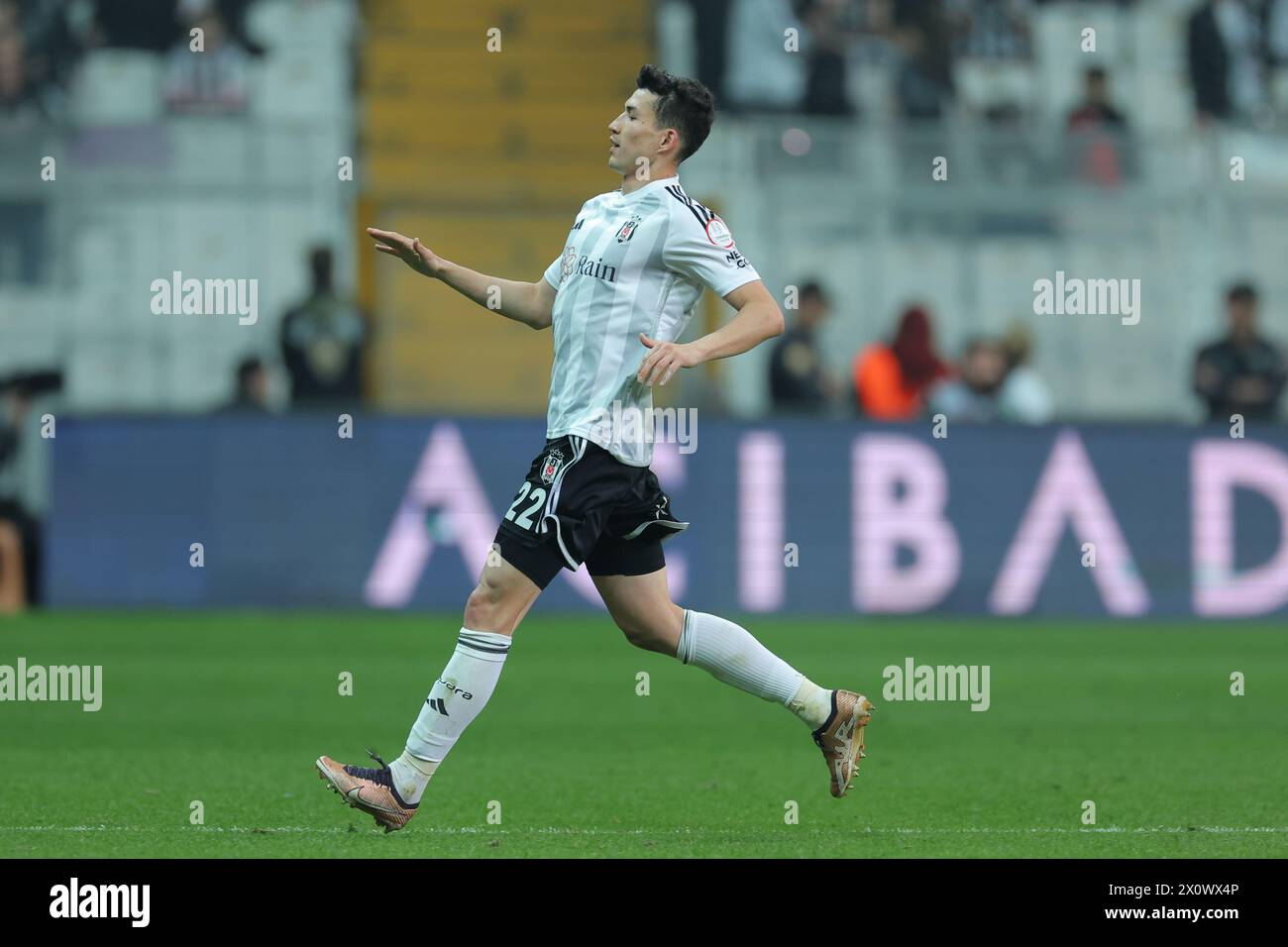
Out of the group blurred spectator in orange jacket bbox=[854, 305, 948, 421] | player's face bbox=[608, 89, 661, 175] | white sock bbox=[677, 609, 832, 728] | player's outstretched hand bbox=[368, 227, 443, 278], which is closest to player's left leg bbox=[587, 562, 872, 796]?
white sock bbox=[677, 609, 832, 728]

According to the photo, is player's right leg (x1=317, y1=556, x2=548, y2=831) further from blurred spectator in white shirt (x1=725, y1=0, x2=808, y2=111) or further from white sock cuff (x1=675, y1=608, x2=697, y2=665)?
blurred spectator in white shirt (x1=725, y1=0, x2=808, y2=111)

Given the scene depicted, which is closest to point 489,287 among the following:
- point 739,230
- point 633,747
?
point 633,747

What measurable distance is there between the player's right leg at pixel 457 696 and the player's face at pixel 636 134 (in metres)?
1.41

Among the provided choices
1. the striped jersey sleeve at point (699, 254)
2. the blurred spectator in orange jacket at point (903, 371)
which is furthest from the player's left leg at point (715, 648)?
the blurred spectator in orange jacket at point (903, 371)

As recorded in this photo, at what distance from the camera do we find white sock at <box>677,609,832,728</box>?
7477mm

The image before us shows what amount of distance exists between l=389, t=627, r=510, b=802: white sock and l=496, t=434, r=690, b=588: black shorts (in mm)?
274

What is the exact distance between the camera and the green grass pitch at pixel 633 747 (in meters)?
7.15

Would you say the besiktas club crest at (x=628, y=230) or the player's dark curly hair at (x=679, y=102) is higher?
the player's dark curly hair at (x=679, y=102)

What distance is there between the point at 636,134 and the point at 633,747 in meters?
3.41

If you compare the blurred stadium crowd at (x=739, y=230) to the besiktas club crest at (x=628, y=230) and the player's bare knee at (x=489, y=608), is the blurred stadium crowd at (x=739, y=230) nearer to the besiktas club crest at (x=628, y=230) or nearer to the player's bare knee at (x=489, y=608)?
the besiktas club crest at (x=628, y=230)

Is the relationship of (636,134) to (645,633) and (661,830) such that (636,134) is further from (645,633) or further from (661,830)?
(661,830)

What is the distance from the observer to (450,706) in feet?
23.1

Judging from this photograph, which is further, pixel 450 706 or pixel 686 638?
pixel 686 638
